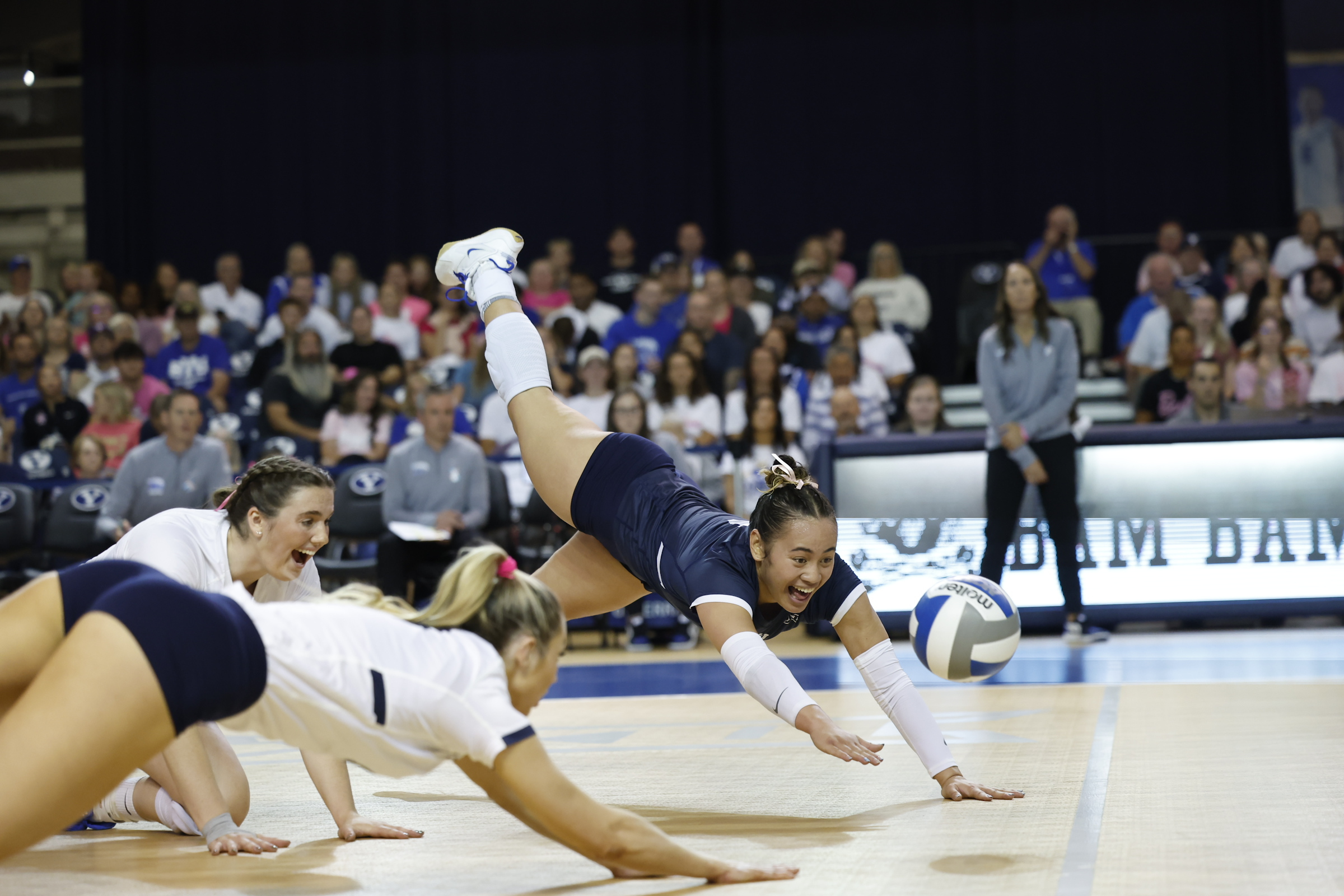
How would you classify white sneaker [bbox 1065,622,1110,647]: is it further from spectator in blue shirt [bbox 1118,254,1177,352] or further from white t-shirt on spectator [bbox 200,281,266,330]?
white t-shirt on spectator [bbox 200,281,266,330]

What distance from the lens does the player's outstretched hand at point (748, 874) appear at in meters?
2.67

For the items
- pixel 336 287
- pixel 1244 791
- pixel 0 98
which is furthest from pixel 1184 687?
pixel 0 98

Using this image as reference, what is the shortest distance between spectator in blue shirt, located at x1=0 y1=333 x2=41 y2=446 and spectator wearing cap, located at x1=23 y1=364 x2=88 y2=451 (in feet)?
1.04

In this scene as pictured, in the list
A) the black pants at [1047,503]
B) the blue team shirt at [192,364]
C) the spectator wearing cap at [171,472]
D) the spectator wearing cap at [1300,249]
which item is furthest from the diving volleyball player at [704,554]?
the spectator wearing cap at [1300,249]

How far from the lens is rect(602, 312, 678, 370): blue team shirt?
10.9 m

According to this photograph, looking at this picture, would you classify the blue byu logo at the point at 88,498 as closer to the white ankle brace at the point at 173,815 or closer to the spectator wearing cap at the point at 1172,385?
the white ankle brace at the point at 173,815

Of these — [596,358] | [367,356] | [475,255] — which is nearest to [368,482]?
[596,358]

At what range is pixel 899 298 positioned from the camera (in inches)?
452

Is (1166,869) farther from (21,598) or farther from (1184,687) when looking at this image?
(1184,687)

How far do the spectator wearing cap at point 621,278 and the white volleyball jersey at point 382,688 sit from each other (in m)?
9.72

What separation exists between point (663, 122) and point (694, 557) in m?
11.8

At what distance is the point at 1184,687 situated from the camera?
5824mm

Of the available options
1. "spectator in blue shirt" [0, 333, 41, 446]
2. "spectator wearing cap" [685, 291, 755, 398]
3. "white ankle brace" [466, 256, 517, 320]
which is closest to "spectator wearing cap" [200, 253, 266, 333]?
"spectator in blue shirt" [0, 333, 41, 446]

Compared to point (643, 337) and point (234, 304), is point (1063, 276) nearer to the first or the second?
point (643, 337)
